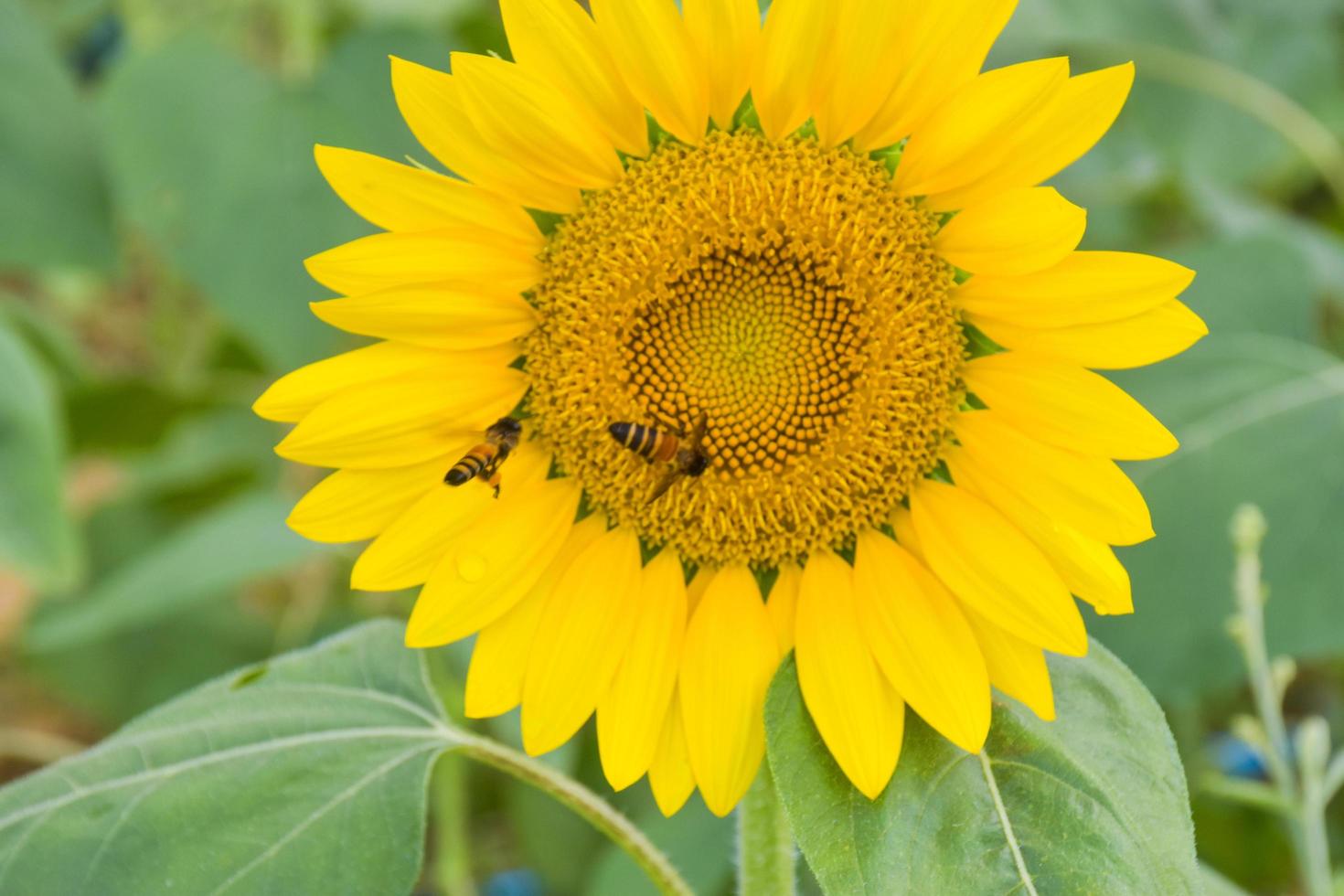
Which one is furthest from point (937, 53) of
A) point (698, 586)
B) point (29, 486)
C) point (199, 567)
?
point (199, 567)

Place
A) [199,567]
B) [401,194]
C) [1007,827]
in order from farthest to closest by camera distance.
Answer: [199,567]
[401,194]
[1007,827]

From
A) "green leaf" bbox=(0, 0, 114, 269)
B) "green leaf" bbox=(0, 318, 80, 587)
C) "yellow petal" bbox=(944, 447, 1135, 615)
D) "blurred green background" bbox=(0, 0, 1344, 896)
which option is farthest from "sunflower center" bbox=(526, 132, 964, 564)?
"green leaf" bbox=(0, 0, 114, 269)

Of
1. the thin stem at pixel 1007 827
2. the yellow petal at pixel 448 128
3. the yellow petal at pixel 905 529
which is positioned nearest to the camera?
the thin stem at pixel 1007 827

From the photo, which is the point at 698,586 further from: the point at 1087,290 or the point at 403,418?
Answer: the point at 1087,290

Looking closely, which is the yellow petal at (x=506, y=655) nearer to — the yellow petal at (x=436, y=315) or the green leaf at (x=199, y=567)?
the yellow petal at (x=436, y=315)

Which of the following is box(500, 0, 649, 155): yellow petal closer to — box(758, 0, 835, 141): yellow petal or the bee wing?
box(758, 0, 835, 141): yellow petal

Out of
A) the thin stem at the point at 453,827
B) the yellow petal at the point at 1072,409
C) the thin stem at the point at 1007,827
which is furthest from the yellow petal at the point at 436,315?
the thin stem at the point at 453,827
